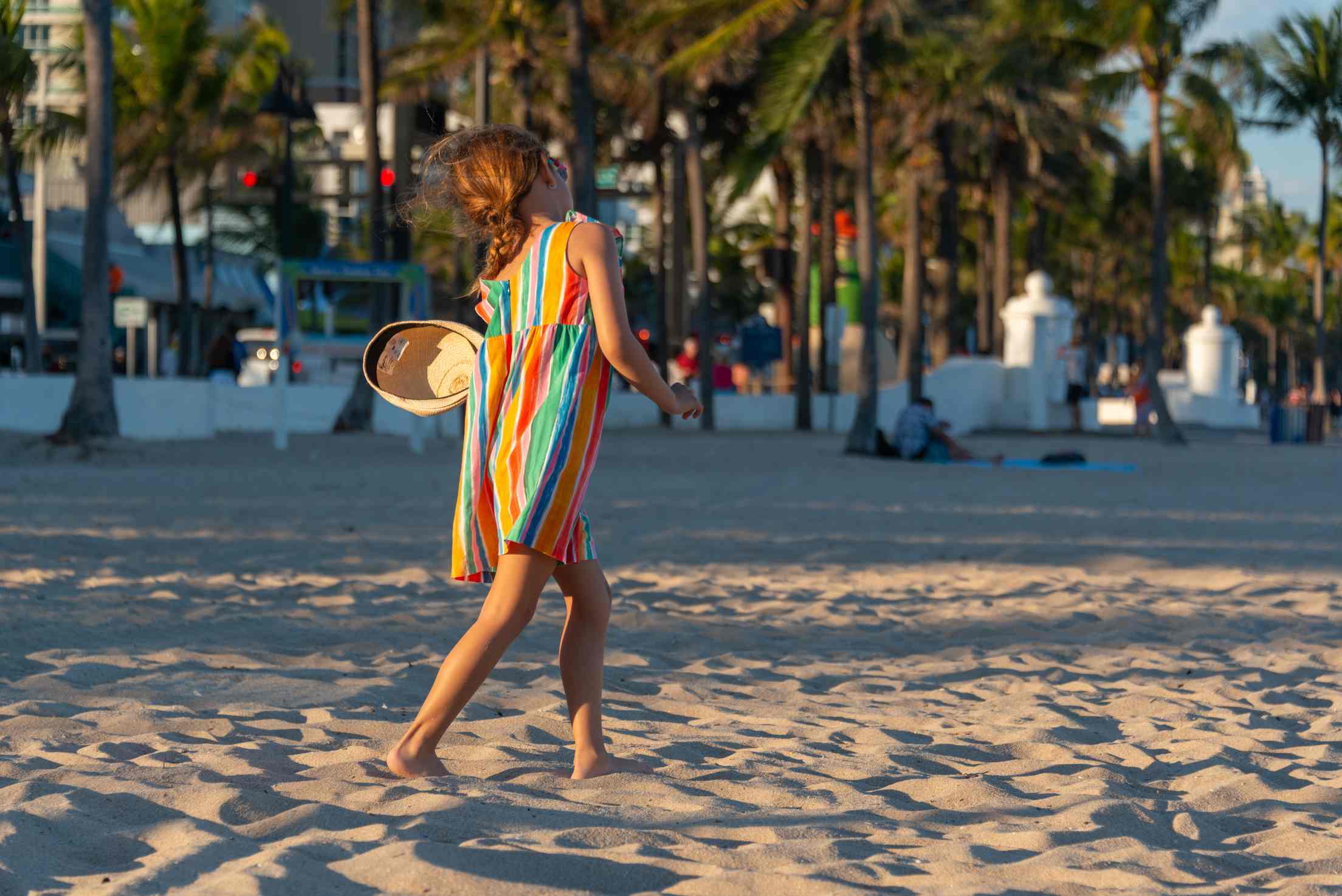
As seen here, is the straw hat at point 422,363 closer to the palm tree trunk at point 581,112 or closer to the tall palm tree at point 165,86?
the palm tree trunk at point 581,112

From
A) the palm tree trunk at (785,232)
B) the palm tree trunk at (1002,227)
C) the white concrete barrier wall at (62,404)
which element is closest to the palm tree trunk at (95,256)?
the white concrete barrier wall at (62,404)

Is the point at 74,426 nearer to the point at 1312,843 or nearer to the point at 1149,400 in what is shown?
the point at 1312,843

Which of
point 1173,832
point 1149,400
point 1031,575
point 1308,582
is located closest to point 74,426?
point 1031,575

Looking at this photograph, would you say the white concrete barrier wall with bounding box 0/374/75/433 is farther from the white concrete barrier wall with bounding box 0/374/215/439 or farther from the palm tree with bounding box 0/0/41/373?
the palm tree with bounding box 0/0/41/373

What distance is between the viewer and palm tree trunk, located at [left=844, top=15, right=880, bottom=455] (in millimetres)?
22016

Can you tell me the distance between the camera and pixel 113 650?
6.02 meters

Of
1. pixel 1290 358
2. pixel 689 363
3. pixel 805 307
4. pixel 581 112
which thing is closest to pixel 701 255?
pixel 805 307

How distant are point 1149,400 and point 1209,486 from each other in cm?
1517

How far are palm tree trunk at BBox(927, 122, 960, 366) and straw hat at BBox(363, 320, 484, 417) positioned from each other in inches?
1163

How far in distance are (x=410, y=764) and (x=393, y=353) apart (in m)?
0.99

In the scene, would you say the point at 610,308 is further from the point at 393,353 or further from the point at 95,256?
the point at 95,256

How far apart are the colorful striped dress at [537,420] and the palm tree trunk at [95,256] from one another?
14280mm

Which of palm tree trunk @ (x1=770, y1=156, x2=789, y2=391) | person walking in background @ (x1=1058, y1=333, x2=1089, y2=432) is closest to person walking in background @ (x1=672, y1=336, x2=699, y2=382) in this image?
palm tree trunk @ (x1=770, y1=156, x2=789, y2=391)

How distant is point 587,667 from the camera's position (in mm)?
4078
